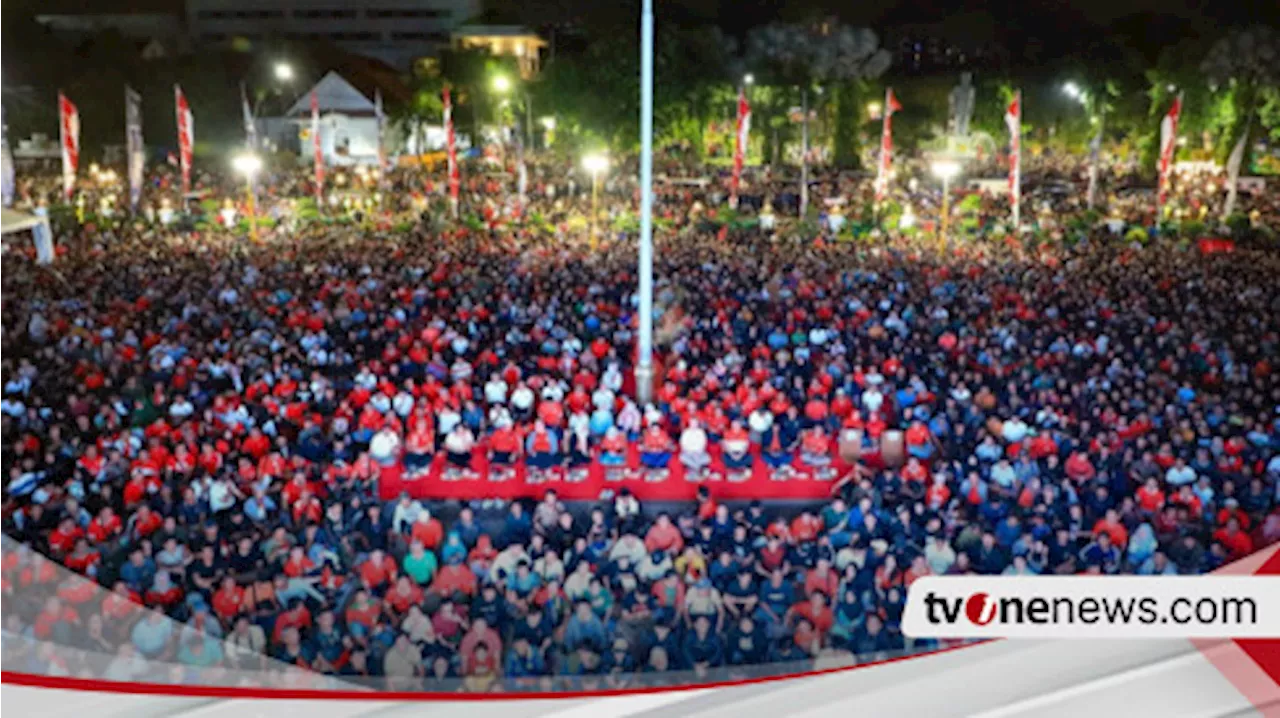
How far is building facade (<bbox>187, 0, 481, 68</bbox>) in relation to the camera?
96.2 metres

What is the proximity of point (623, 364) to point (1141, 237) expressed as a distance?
68.8 ft

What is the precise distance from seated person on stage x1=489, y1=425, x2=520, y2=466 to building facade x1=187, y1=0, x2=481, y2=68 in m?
89.4

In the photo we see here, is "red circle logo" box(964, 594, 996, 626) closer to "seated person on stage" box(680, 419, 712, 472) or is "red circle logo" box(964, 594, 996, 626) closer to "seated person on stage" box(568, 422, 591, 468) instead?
"seated person on stage" box(680, 419, 712, 472)

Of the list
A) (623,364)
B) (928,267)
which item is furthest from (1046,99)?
(623,364)

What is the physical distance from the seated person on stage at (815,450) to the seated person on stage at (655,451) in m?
1.67

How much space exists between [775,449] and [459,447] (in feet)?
12.5

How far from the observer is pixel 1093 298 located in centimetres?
1955

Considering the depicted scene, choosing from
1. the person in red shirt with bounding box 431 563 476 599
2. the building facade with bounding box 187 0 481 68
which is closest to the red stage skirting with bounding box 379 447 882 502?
the person in red shirt with bounding box 431 563 476 599

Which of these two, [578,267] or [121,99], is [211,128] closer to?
[121,99]

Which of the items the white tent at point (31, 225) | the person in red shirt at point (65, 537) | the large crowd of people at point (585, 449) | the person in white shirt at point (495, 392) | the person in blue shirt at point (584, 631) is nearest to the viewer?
the person in blue shirt at point (584, 631)

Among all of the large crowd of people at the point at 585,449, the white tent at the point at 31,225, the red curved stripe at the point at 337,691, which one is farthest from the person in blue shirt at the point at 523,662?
the white tent at the point at 31,225

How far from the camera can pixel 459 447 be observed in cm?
1250

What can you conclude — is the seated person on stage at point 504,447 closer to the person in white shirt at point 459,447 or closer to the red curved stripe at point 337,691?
the person in white shirt at point 459,447

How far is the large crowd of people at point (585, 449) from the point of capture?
8.35 metres
